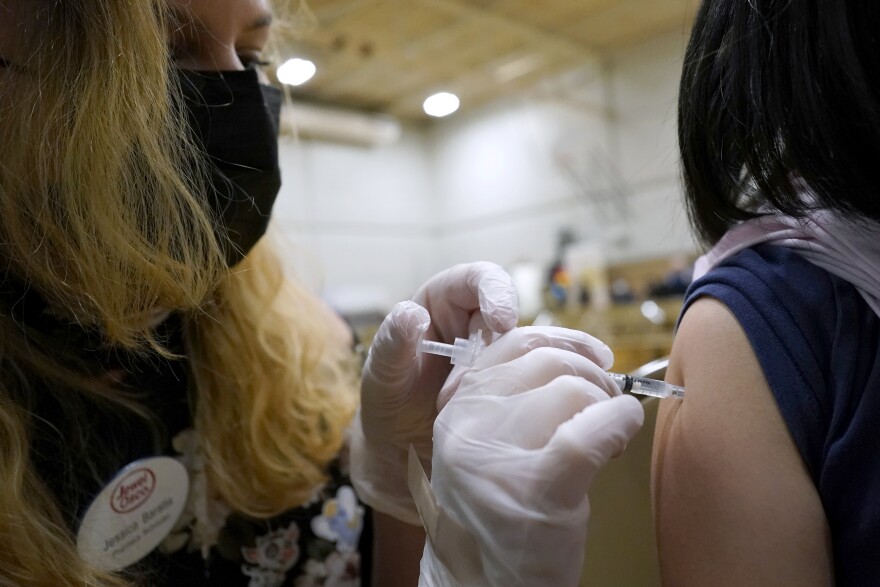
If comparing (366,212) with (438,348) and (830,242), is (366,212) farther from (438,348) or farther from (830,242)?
(830,242)

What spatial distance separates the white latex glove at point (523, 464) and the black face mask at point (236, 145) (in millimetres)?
470

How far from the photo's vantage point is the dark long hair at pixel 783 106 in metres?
0.62

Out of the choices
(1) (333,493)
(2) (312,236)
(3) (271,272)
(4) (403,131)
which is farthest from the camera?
(4) (403,131)

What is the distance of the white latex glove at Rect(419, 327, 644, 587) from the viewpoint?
593 mm

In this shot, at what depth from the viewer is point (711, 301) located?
2.40ft

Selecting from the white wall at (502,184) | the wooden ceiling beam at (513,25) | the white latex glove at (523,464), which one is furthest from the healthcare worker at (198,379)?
the white wall at (502,184)

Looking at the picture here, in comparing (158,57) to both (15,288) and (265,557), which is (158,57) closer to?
(15,288)

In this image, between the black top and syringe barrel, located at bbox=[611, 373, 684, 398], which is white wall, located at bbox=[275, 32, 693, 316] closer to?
the black top

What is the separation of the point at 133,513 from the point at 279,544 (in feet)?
0.83

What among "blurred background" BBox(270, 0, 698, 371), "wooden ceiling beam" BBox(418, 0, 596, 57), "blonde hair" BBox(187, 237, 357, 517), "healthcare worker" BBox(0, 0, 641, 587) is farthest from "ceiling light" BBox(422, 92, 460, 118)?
"healthcare worker" BBox(0, 0, 641, 587)

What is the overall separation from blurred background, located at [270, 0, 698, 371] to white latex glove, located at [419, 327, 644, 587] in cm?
372

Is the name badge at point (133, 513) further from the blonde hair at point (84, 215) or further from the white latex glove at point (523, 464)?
the white latex glove at point (523, 464)

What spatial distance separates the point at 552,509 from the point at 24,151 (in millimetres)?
757

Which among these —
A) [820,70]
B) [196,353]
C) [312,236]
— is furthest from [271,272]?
[312,236]
